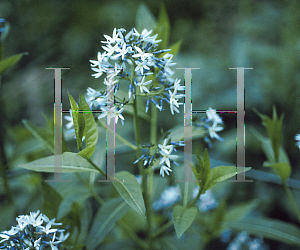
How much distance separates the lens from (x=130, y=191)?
0.86 m

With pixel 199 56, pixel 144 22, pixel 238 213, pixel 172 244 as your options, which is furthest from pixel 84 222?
pixel 199 56

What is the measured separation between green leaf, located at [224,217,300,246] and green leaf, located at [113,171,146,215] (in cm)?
61

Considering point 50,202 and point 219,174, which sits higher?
point 219,174

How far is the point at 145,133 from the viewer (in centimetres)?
243

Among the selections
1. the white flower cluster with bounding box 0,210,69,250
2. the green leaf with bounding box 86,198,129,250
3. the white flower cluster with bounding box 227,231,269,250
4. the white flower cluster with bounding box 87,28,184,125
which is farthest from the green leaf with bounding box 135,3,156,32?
the white flower cluster with bounding box 227,231,269,250

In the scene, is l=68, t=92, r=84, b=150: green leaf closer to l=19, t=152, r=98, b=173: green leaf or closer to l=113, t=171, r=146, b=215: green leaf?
l=19, t=152, r=98, b=173: green leaf

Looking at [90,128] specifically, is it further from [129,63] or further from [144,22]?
[144,22]

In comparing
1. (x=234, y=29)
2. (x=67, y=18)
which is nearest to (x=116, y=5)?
(x=67, y=18)

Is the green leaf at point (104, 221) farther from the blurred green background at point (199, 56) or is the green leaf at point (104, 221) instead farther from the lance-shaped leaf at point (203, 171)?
the blurred green background at point (199, 56)

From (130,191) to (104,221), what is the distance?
220 millimetres

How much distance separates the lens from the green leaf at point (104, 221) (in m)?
0.96

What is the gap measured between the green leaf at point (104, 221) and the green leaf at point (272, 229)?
0.55 m

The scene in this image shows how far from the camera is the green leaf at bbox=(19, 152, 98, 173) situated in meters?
0.91

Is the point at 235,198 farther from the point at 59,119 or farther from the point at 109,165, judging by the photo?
the point at 59,119
